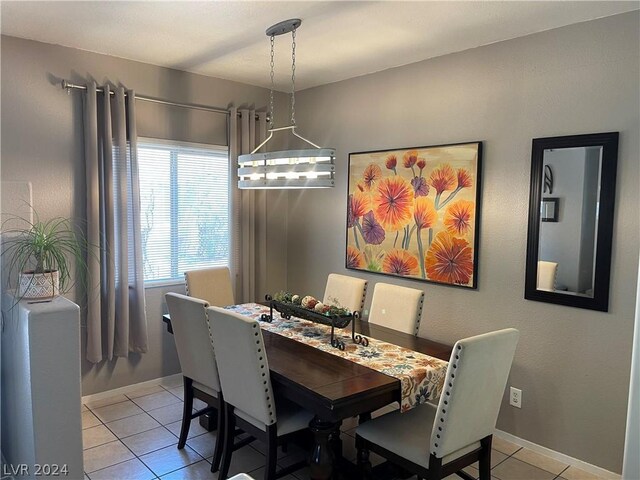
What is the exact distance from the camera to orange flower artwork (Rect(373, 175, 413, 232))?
379 cm

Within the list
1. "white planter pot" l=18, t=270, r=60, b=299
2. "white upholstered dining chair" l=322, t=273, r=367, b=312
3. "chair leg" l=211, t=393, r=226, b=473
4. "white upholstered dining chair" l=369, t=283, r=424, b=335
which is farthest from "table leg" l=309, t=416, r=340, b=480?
"white planter pot" l=18, t=270, r=60, b=299

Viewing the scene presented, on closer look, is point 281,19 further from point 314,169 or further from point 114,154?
point 114,154

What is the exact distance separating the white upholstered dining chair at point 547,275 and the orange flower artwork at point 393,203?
3.55 feet

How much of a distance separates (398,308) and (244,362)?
1.28 meters

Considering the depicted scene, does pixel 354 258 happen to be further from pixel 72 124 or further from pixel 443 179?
pixel 72 124

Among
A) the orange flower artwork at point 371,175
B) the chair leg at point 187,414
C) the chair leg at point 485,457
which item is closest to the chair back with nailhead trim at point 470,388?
the chair leg at point 485,457

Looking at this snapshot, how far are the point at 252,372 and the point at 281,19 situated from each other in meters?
2.07

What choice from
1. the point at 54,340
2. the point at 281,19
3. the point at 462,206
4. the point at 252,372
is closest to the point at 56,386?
the point at 54,340

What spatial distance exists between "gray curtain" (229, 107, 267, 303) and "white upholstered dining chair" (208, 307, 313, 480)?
79.0 inches

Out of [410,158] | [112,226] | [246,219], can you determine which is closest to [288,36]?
[410,158]

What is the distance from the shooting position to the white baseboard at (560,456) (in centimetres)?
280

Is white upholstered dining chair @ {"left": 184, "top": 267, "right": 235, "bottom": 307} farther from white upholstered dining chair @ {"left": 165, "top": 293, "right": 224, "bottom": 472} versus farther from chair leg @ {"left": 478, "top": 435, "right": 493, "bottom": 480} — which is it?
chair leg @ {"left": 478, "top": 435, "right": 493, "bottom": 480}

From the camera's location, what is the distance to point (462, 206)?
3424 millimetres

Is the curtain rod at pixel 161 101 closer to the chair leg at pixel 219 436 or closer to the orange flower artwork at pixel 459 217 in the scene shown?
the orange flower artwork at pixel 459 217
